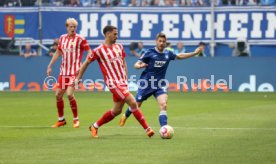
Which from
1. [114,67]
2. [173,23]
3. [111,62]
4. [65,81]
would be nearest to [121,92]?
[114,67]

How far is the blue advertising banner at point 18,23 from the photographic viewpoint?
3709 cm

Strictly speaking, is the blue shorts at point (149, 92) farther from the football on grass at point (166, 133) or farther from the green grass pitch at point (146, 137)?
the football on grass at point (166, 133)

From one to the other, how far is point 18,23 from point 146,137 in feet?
72.7

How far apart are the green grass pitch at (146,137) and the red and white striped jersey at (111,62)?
44.1 inches

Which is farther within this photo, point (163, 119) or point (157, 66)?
point (157, 66)

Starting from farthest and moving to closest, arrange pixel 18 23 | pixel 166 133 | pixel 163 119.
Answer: pixel 18 23 < pixel 163 119 < pixel 166 133

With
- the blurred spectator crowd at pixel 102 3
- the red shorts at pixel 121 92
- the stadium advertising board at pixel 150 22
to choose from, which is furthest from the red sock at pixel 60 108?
the blurred spectator crowd at pixel 102 3

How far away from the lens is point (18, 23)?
37.2m

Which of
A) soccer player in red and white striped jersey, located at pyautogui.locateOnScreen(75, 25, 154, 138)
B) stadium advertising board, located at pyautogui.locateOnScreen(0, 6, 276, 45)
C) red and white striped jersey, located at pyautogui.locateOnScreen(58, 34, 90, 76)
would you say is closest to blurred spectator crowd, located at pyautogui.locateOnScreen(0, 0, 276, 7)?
stadium advertising board, located at pyautogui.locateOnScreen(0, 6, 276, 45)

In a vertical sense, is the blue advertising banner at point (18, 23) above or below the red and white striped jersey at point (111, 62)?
below

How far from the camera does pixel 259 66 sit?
3294 cm

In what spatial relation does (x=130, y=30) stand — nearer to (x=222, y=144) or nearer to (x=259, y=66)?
(x=259, y=66)

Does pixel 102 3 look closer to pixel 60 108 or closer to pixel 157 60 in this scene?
pixel 60 108

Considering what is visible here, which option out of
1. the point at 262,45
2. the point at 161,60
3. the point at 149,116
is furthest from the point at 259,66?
the point at 161,60
